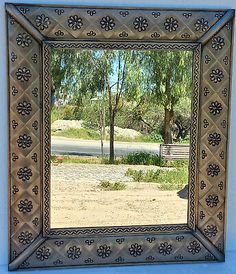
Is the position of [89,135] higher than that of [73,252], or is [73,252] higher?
[89,135]

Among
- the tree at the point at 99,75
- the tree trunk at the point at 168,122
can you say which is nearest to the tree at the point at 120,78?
the tree at the point at 99,75

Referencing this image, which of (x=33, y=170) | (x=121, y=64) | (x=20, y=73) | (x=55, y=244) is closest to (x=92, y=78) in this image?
(x=121, y=64)

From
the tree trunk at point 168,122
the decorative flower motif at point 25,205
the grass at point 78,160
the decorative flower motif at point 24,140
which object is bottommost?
the decorative flower motif at point 25,205

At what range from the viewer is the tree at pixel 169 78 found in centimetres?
149

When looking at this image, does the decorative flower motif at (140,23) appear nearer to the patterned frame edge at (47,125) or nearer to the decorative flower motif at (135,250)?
the patterned frame edge at (47,125)

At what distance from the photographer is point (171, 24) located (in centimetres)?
147

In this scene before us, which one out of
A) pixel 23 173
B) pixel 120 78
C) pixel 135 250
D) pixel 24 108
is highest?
pixel 120 78

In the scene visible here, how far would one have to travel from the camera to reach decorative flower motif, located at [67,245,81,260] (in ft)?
4.99

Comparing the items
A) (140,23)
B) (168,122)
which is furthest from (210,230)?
(140,23)

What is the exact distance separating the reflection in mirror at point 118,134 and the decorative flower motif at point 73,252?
86 millimetres

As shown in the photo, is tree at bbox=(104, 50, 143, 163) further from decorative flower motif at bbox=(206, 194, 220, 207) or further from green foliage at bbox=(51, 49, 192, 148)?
decorative flower motif at bbox=(206, 194, 220, 207)

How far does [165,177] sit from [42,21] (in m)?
0.71

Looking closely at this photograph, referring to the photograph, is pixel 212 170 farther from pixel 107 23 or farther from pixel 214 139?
pixel 107 23

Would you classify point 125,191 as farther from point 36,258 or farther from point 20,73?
point 20,73
